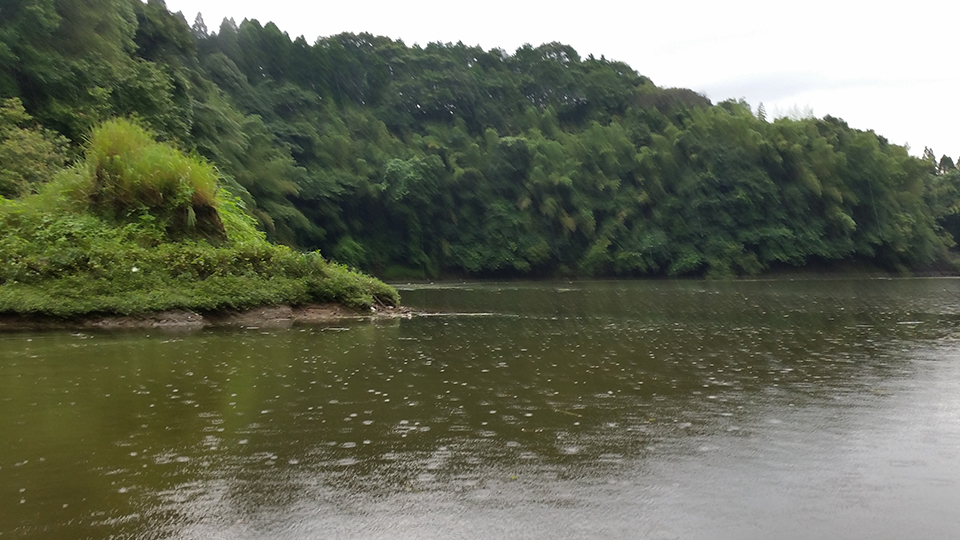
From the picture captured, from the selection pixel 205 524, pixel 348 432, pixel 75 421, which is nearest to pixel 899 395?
pixel 348 432

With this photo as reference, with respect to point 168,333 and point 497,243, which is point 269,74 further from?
point 168,333

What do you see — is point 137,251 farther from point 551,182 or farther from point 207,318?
point 551,182

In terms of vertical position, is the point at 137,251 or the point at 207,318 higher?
the point at 137,251

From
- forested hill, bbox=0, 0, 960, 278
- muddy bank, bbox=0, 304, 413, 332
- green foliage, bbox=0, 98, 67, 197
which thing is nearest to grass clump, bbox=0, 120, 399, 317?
muddy bank, bbox=0, 304, 413, 332

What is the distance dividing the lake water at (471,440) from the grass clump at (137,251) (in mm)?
2041

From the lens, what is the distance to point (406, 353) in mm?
10336

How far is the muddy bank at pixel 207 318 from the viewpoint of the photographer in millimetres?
11831

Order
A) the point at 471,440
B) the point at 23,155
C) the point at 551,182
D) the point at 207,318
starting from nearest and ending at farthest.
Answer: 1. the point at 471,440
2. the point at 207,318
3. the point at 23,155
4. the point at 551,182

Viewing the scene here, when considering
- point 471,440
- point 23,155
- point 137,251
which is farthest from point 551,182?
point 471,440

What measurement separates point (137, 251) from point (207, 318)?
205 centimetres

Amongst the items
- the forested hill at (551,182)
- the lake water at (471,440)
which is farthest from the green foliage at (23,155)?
the forested hill at (551,182)

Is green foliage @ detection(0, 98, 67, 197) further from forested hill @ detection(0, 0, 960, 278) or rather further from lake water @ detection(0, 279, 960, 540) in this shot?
forested hill @ detection(0, 0, 960, 278)

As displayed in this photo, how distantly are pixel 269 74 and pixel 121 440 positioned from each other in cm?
5125

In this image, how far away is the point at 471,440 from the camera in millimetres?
5715
